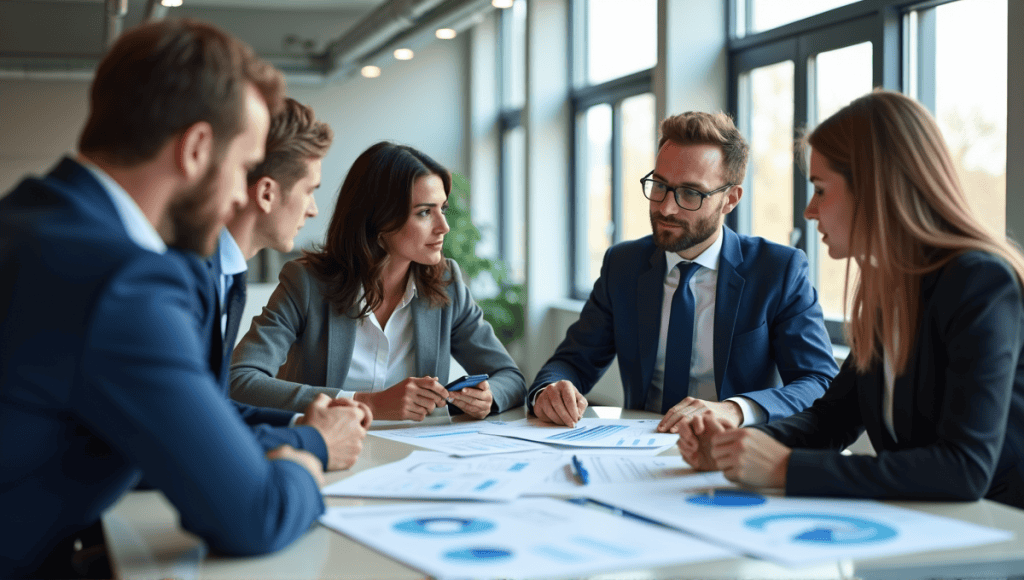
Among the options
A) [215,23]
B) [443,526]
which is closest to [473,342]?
[443,526]

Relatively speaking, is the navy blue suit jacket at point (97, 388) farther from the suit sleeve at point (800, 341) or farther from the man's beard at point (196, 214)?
the suit sleeve at point (800, 341)

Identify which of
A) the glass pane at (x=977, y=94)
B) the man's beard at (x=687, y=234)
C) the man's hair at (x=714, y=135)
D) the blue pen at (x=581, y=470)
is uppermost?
the glass pane at (x=977, y=94)

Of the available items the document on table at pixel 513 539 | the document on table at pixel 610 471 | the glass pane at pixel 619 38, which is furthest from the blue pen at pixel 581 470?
the glass pane at pixel 619 38

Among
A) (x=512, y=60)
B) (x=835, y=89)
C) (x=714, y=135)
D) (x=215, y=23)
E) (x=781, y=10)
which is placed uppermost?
(x=215, y=23)

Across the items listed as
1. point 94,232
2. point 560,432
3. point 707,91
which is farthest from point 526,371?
point 94,232

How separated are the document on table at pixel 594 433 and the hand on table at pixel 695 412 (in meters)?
0.03

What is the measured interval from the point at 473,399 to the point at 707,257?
85 cm

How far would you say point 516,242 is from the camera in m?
8.76

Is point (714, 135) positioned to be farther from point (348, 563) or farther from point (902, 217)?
point (348, 563)

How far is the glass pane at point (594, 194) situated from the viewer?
698cm

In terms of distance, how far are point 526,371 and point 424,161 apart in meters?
4.86

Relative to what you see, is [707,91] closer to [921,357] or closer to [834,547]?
[921,357]

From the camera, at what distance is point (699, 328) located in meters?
2.58

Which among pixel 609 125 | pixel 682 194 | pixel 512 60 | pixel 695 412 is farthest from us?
pixel 512 60
